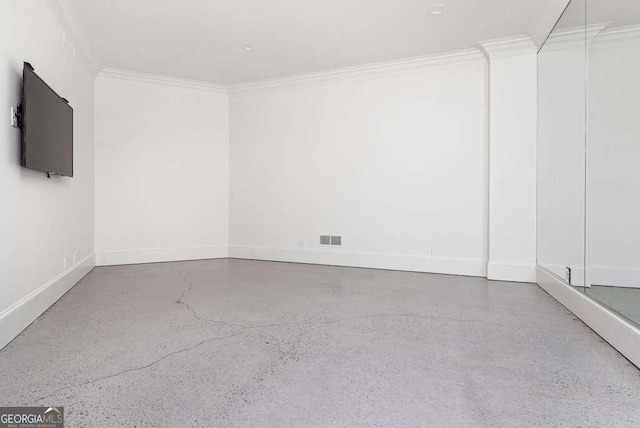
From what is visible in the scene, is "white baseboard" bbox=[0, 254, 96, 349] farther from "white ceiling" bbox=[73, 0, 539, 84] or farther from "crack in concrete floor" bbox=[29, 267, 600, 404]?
"white ceiling" bbox=[73, 0, 539, 84]

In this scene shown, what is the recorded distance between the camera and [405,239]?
17.3 ft

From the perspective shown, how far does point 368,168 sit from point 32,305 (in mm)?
4262

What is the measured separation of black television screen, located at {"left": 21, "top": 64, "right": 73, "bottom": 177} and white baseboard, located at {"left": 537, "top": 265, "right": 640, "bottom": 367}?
428 cm

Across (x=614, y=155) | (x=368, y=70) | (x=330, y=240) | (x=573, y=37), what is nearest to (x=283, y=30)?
(x=368, y=70)

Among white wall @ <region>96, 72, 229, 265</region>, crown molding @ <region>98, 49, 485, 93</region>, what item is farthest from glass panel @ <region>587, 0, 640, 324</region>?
white wall @ <region>96, 72, 229, 265</region>

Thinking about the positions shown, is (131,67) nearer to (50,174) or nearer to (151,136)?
(151,136)

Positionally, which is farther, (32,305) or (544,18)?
(544,18)

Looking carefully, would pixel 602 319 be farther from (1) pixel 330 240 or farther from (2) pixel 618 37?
(1) pixel 330 240

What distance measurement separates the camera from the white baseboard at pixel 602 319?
2254 mm

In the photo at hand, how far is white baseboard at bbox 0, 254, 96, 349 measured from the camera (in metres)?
2.47

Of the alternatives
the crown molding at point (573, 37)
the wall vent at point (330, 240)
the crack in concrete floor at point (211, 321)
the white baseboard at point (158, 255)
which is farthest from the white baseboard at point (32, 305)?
the crown molding at point (573, 37)

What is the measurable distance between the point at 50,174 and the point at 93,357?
198cm

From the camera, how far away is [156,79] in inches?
229

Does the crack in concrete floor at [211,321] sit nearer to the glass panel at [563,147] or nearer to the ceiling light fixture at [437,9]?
the glass panel at [563,147]
